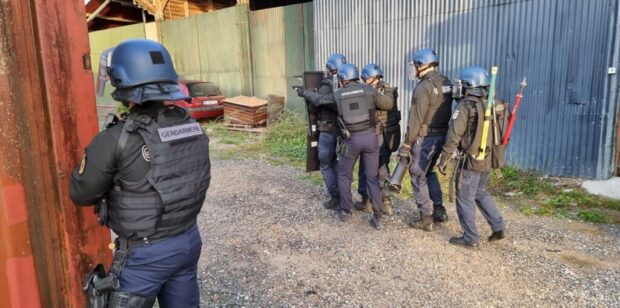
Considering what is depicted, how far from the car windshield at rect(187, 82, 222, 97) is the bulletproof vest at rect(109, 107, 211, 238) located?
11602 mm

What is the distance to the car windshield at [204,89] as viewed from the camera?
43.8 feet

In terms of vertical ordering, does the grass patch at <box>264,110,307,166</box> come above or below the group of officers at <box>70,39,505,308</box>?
below

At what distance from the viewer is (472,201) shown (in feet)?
14.4

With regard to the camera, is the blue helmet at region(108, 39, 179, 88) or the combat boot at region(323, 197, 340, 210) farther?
the combat boot at region(323, 197, 340, 210)

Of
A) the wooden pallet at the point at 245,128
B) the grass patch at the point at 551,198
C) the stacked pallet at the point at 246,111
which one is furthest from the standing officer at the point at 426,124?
the stacked pallet at the point at 246,111

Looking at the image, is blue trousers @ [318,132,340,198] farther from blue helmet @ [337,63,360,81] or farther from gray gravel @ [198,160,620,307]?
blue helmet @ [337,63,360,81]

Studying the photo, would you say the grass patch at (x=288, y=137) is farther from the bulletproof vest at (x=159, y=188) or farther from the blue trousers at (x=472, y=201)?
the bulletproof vest at (x=159, y=188)

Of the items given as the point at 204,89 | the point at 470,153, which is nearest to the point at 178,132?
the point at 470,153

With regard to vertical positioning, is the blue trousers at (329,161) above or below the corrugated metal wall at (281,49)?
below

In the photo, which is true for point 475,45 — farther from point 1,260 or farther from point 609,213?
point 1,260

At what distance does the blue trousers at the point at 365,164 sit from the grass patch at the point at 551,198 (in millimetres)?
1356

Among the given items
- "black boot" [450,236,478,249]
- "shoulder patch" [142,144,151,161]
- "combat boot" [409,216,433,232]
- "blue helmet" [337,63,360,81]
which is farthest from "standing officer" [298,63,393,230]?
"shoulder patch" [142,144,151,161]

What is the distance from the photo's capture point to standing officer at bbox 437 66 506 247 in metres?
4.22

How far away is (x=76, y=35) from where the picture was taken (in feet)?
6.30
